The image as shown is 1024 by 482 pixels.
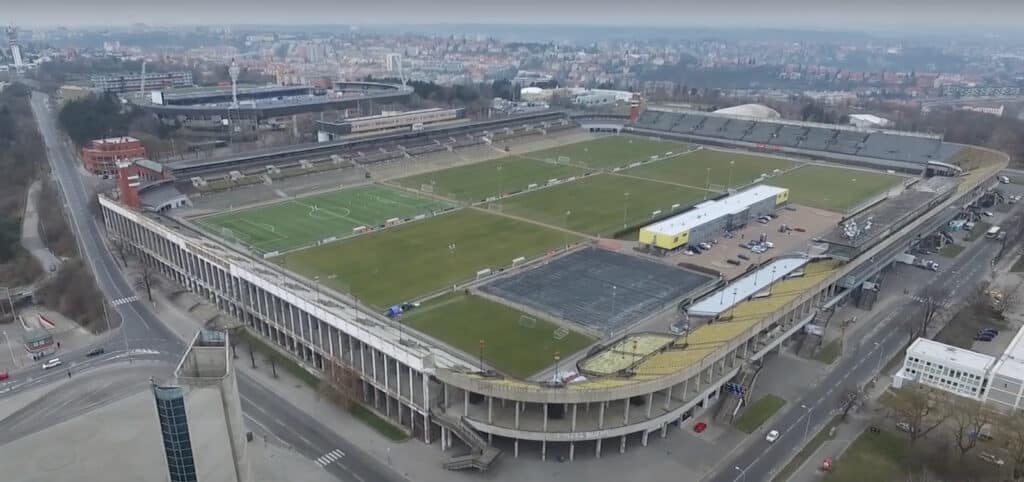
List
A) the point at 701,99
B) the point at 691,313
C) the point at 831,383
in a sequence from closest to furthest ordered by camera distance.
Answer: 1. the point at 831,383
2. the point at 691,313
3. the point at 701,99

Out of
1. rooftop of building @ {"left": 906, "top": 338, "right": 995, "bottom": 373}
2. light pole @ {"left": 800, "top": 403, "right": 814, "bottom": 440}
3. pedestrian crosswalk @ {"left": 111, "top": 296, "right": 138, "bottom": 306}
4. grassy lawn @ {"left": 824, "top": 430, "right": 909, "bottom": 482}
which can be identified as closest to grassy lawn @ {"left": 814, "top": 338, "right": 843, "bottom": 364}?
rooftop of building @ {"left": 906, "top": 338, "right": 995, "bottom": 373}

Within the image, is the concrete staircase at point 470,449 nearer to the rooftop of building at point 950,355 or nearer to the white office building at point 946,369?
the white office building at point 946,369

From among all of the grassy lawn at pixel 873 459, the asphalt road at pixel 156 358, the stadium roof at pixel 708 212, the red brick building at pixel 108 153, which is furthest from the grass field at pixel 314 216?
the grassy lawn at pixel 873 459

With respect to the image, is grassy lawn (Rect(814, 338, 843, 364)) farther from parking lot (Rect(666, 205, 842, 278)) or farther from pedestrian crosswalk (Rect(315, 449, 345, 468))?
pedestrian crosswalk (Rect(315, 449, 345, 468))

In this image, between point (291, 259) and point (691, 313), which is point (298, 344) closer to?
point (291, 259)

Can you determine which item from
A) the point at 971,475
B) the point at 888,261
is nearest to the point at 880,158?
the point at 888,261

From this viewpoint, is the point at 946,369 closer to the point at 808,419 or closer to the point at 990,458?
the point at 990,458
